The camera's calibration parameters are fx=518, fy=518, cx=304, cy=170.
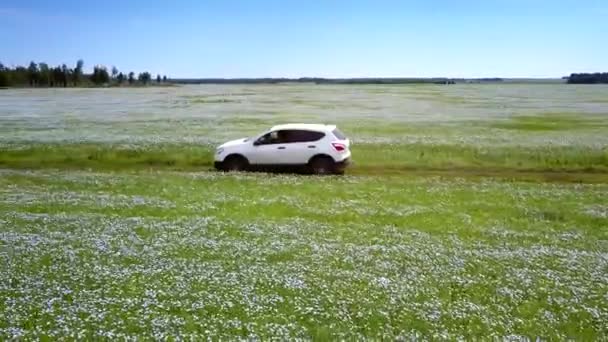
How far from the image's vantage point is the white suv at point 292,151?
2417 centimetres

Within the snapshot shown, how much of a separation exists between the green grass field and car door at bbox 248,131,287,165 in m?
0.99

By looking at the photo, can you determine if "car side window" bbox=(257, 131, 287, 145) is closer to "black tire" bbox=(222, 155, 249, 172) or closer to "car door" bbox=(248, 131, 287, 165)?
"car door" bbox=(248, 131, 287, 165)

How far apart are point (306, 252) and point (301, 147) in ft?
40.4

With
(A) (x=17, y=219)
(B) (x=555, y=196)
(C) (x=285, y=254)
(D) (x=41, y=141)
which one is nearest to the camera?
(C) (x=285, y=254)

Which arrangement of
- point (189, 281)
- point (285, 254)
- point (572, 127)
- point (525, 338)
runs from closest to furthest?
point (525, 338), point (189, 281), point (285, 254), point (572, 127)

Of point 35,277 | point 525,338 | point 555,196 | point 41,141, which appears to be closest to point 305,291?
point 525,338

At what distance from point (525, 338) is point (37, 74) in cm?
21626

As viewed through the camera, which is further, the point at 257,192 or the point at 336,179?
the point at 336,179

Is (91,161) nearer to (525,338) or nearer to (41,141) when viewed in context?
(41,141)

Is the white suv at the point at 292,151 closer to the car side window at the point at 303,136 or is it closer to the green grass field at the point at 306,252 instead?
the car side window at the point at 303,136

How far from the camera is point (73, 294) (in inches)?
378

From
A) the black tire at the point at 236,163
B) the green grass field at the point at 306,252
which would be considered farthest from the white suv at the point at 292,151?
the green grass field at the point at 306,252

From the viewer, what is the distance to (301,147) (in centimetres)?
2439

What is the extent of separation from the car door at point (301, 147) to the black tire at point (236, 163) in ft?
6.43
